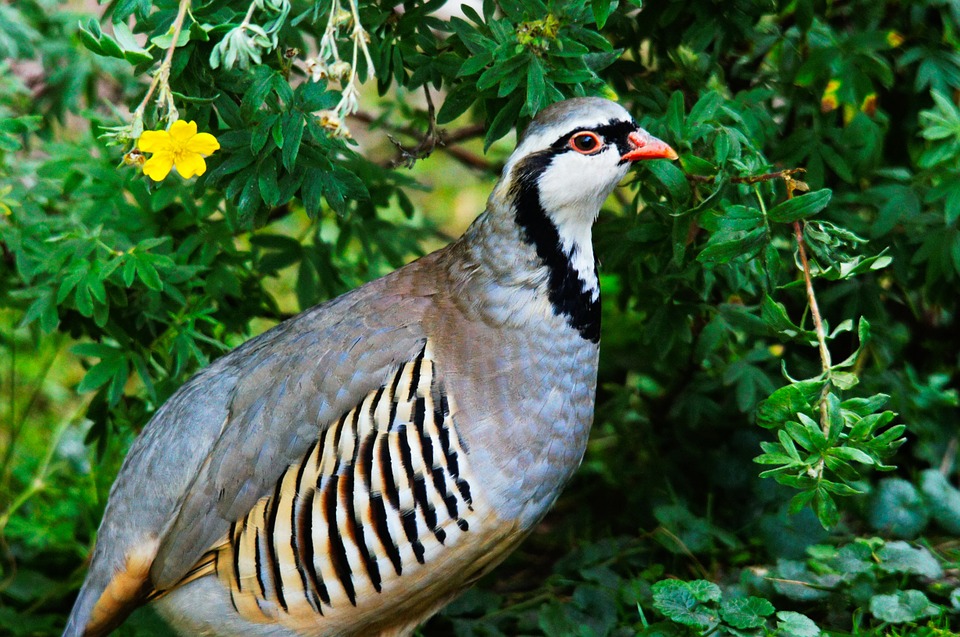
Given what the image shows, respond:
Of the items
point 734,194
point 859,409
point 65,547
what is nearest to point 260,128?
point 734,194

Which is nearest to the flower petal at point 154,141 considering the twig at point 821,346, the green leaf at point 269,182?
the green leaf at point 269,182

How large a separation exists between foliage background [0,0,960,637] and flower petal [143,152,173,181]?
0.13 meters

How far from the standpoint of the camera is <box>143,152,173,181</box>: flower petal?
93.9 inches

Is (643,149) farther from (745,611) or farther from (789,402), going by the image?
(745,611)

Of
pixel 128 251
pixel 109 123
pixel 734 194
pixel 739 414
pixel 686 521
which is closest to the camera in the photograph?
pixel 734 194

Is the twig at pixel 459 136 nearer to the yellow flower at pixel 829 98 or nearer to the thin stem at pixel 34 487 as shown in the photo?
the yellow flower at pixel 829 98

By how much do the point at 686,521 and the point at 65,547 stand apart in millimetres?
2431

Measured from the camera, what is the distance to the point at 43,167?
3.56m

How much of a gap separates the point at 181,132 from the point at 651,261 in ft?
4.47

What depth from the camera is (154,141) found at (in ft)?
7.79

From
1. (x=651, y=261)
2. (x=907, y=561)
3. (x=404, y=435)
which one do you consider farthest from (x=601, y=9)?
(x=907, y=561)

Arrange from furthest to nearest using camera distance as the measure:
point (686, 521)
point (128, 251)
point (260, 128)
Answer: point (686, 521), point (128, 251), point (260, 128)

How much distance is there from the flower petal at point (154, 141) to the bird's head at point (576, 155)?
85 centimetres

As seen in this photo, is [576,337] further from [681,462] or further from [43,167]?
[43,167]
